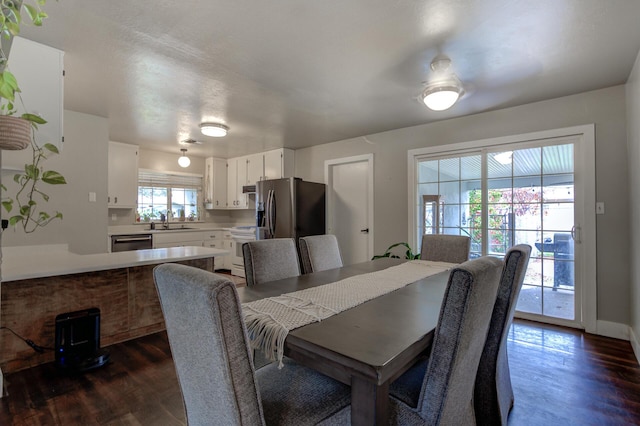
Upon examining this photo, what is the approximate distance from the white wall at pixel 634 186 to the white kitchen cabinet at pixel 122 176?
5.94 m

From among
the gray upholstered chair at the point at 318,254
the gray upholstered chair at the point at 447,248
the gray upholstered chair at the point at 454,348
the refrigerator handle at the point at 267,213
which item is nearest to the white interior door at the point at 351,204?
the refrigerator handle at the point at 267,213

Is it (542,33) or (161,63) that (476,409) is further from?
(161,63)

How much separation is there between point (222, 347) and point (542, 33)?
253 centimetres

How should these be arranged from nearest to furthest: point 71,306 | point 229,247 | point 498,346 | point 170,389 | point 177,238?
point 498,346 < point 170,389 < point 71,306 < point 177,238 < point 229,247

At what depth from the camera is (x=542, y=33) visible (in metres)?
1.96

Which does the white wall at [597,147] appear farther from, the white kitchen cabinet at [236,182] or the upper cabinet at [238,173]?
the white kitchen cabinet at [236,182]

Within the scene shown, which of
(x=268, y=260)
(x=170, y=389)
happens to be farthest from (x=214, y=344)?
(x=170, y=389)

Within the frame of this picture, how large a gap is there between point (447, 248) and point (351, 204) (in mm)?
2297

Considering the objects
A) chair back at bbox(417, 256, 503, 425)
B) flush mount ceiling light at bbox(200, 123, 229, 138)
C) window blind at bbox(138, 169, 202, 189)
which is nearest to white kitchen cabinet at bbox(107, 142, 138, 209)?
window blind at bbox(138, 169, 202, 189)

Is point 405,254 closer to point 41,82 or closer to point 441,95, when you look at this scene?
point 441,95

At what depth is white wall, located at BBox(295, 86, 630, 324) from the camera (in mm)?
2766

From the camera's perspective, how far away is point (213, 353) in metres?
0.78

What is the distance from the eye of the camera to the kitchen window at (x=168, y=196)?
18.1ft

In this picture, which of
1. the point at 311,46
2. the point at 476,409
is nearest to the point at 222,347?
the point at 476,409
